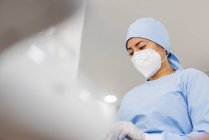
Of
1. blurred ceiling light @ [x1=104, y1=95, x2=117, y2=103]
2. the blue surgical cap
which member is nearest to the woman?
the blue surgical cap

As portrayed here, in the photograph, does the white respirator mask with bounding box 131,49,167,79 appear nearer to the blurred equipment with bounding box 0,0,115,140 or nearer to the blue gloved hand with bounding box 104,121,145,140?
the blue gloved hand with bounding box 104,121,145,140

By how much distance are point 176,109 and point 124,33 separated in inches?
42.2

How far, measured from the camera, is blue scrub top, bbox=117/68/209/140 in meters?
0.78

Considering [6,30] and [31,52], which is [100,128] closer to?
[31,52]

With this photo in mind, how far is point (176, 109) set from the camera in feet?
2.69

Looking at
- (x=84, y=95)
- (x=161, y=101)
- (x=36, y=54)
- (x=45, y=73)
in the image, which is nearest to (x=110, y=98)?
(x=84, y=95)

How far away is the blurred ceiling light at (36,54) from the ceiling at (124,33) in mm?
309

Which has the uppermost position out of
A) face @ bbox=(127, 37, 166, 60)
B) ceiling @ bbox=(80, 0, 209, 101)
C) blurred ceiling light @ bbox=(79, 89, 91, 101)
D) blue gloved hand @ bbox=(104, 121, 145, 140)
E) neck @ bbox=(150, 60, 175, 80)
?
ceiling @ bbox=(80, 0, 209, 101)

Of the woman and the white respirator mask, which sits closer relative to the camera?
the woman

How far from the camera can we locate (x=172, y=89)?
0.86 metres

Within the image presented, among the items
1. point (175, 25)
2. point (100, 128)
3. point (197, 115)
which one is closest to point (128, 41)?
point (197, 115)

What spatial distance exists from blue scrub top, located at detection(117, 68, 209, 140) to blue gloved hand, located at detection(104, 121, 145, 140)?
0.19ft

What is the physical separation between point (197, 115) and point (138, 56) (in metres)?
0.29

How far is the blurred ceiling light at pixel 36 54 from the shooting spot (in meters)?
1.58
